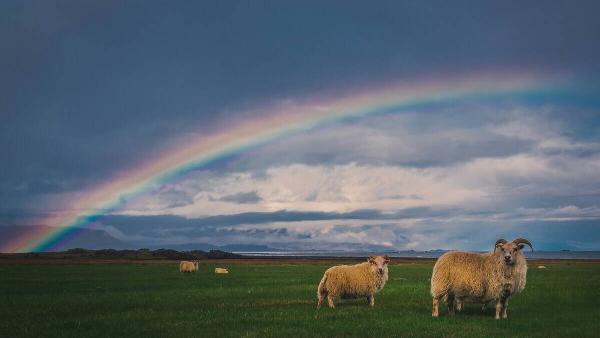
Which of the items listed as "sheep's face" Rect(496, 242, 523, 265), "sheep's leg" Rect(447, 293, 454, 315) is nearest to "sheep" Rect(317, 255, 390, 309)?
"sheep's leg" Rect(447, 293, 454, 315)

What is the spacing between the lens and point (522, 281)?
59.1 feet

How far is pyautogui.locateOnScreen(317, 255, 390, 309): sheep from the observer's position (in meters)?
20.4

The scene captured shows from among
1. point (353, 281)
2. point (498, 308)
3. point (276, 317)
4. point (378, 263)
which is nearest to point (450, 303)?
point (498, 308)

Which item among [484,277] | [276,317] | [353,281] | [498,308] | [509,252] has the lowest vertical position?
[276,317]

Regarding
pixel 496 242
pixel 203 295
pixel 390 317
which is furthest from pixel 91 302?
pixel 496 242

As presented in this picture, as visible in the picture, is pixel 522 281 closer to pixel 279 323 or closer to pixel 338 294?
pixel 338 294

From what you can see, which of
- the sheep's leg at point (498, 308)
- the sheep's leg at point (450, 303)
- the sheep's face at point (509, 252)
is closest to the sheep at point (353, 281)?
the sheep's leg at point (450, 303)

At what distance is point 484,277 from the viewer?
18.1 metres

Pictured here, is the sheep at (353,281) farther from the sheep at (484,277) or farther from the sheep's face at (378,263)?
the sheep at (484,277)

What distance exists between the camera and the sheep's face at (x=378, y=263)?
20484mm

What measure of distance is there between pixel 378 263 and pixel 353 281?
1225mm

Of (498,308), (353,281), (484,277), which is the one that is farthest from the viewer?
(353,281)

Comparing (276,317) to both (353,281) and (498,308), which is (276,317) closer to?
(353,281)

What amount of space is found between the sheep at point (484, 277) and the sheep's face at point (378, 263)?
97.0 inches
